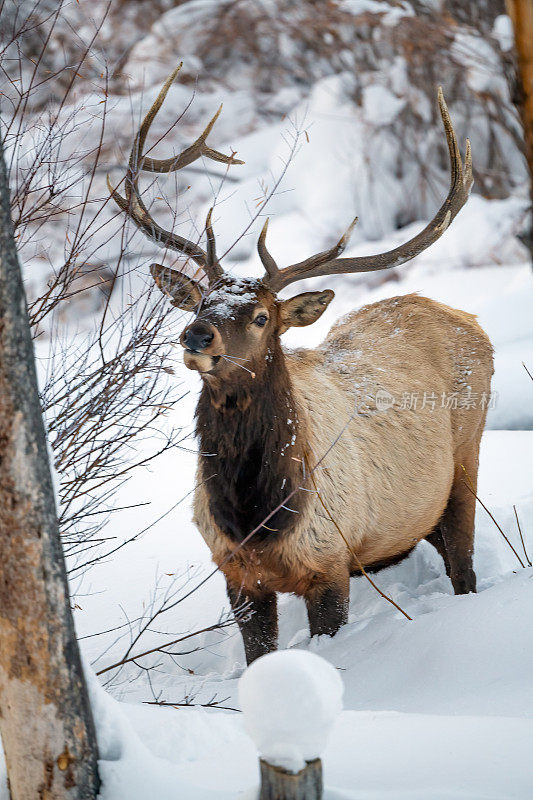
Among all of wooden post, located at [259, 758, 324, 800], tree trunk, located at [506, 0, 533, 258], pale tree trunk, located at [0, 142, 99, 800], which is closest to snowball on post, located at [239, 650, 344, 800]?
wooden post, located at [259, 758, 324, 800]

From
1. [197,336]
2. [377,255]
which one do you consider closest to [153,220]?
[197,336]

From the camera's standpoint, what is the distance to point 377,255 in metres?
4.07

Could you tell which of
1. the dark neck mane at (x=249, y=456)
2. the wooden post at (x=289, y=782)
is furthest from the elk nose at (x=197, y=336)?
the wooden post at (x=289, y=782)

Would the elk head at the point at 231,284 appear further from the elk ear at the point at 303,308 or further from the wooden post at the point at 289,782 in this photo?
the wooden post at the point at 289,782

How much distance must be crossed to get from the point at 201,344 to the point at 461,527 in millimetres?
2381

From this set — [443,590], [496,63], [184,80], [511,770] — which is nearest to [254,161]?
[184,80]

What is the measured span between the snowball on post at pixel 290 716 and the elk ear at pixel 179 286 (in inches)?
79.0

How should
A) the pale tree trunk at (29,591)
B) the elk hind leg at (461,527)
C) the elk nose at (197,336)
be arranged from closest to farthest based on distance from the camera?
the pale tree trunk at (29,591), the elk nose at (197,336), the elk hind leg at (461,527)

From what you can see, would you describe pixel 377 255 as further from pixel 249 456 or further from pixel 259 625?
pixel 259 625

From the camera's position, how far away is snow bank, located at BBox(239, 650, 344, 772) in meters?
1.68

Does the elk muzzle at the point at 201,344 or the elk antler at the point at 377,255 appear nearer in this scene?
the elk muzzle at the point at 201,344

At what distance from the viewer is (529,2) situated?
1.38 m

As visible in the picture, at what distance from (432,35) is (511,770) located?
12069 mm

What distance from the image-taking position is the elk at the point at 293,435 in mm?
3672
